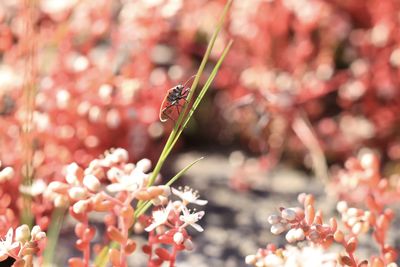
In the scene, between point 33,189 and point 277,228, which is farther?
point 33,189

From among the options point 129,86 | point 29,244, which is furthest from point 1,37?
point 29,244

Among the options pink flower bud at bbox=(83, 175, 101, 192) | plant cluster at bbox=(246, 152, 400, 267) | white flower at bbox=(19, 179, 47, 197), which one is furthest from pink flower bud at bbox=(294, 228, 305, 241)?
white flower at bbox=(19, 179, 47, 197)

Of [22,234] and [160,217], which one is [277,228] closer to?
[160,217]

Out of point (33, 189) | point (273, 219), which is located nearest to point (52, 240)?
point (33, 189)

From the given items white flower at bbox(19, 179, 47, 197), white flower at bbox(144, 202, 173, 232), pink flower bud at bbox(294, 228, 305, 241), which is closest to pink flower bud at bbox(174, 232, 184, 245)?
white flower at bbox(144, 202, 173, 232)

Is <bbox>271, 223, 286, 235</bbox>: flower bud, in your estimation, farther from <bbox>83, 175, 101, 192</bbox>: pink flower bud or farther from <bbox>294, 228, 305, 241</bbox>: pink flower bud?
<bbox>83, 175, 101, 192</bbox>: pink flower bud

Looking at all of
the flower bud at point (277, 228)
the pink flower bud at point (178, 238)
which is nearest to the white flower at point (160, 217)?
the pink flower bud at point (178, 238)

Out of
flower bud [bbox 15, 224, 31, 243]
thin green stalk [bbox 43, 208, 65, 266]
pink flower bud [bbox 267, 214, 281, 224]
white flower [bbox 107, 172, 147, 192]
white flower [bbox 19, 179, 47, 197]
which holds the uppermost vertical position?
white flower [bbox 107, 172, 147, 192]

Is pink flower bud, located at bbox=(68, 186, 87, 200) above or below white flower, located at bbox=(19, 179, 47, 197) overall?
above

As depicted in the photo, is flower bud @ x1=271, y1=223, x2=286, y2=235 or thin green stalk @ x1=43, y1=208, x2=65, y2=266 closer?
flower bud @ x1=271, y1=223, x2=286, y2=235
